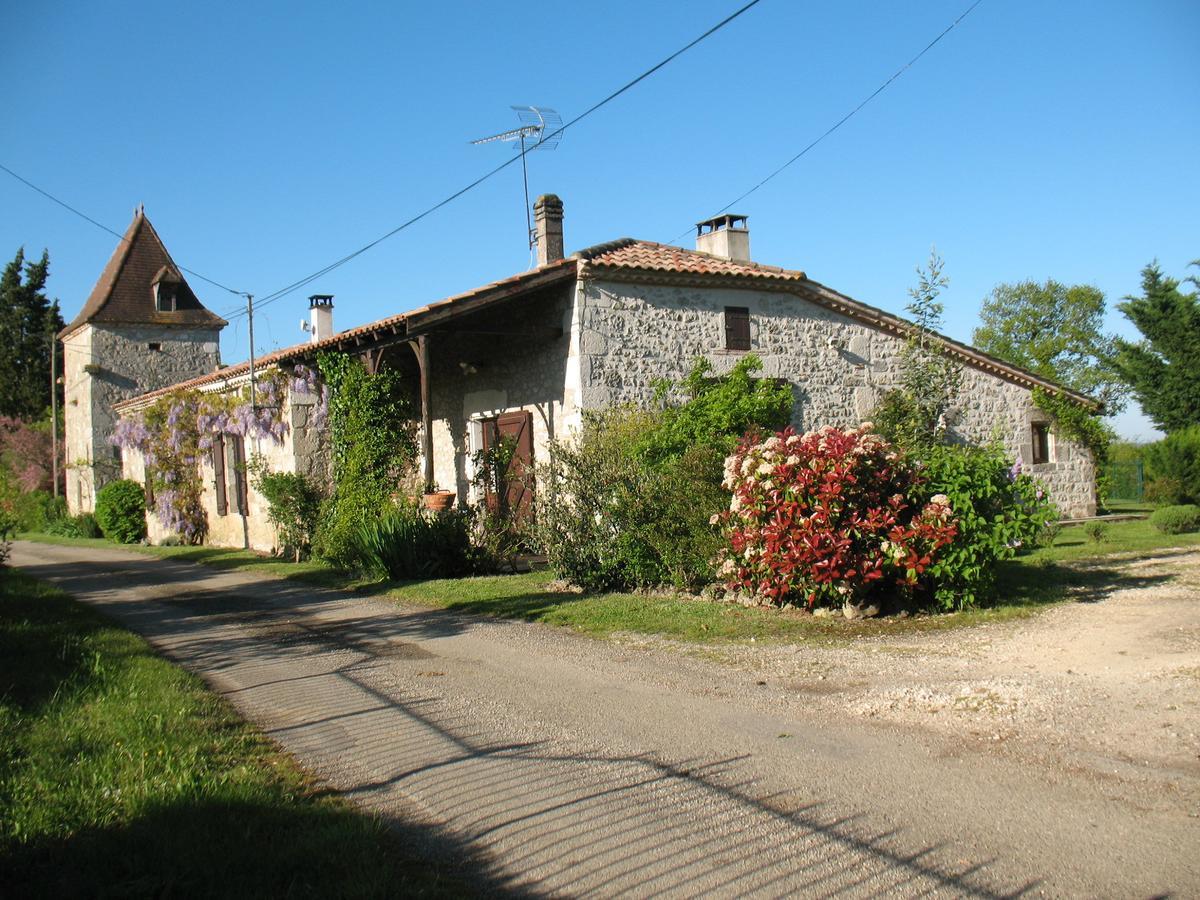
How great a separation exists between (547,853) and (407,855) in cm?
56

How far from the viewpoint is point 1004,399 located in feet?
64.0

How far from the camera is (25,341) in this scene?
137ft

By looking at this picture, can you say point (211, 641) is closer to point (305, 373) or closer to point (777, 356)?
point (305, 373)

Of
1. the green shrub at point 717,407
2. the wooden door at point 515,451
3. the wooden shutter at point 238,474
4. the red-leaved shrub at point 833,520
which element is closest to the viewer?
the red-leaved shrub at point 833,520

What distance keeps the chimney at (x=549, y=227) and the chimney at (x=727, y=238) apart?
9.30ft

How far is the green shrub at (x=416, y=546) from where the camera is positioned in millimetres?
13422

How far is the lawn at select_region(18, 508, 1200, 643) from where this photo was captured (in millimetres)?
8680

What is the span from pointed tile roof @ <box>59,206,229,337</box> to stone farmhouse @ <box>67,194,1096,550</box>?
40.5ft

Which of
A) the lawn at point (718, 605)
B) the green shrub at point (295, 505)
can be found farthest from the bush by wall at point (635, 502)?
the green shrub at point (295, 505)

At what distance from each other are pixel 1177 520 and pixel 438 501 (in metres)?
12.1

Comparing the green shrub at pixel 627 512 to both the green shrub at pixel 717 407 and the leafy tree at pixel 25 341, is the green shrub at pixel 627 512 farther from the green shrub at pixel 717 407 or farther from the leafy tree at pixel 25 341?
the leafy tree at pixel 25 341

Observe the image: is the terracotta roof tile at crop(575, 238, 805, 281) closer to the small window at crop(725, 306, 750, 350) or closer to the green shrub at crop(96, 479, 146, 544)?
the small window at crop(725, 306, 750, 350)

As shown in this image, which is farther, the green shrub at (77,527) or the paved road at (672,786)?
the green shrub at (77,527)

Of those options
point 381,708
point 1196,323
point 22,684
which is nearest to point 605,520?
point 381,708
